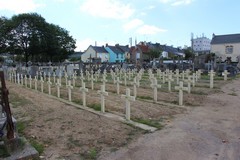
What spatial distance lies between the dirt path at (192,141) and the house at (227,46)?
1875 inches

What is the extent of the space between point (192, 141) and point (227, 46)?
52218 mm

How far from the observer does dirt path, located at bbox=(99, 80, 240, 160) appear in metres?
4.13

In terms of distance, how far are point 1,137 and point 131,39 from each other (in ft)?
250

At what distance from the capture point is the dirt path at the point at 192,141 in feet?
13.5

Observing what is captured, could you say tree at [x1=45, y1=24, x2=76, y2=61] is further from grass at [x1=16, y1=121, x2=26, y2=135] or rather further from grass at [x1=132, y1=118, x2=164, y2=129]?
grass at [x1=132, y1=118, x2=164, y2=129]

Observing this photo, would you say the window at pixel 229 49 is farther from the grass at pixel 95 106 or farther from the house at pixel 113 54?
the grass at pixel 95 106

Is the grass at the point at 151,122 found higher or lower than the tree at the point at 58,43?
lower

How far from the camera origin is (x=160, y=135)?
5.15m

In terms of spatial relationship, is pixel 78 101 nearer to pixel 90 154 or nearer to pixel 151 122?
pixel 151 122

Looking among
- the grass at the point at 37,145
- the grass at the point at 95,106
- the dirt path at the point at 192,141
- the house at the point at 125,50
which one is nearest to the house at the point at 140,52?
the house at the point at 125,50

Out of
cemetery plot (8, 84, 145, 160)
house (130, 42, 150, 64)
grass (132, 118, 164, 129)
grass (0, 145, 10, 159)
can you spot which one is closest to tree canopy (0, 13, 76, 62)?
house (130, 42, 150, 64)

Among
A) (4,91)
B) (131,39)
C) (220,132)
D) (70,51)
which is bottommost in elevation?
(220,132)

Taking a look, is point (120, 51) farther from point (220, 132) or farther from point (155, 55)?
point (220, 132)

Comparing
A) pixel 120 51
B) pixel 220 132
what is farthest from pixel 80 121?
pixel 120 51
